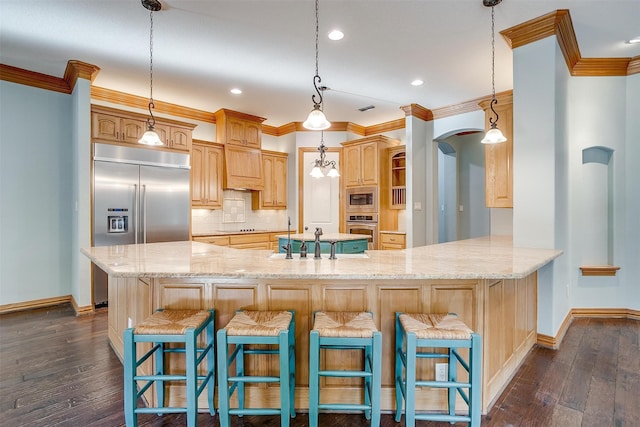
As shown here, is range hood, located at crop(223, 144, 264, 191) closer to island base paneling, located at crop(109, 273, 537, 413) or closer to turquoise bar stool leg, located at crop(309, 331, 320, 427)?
island base paneling, located at crop(109, 273, 537, 413)

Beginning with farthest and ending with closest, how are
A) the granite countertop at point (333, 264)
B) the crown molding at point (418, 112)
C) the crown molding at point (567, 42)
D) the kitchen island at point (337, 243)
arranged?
the crown molding at point (418, 112) → the kitchen island at point (337, 243) → the crown molding at point (567, 42) → the granite countertop at point (333, 264)

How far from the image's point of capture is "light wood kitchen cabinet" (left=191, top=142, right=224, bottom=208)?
5.18 metres

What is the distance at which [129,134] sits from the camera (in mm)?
4250

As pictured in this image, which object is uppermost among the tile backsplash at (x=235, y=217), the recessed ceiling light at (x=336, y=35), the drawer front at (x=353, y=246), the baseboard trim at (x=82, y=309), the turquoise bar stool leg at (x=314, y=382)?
the recessed ceiling light at (x=336, y=35)

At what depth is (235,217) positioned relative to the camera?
6.08 metres

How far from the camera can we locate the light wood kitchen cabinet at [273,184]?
20.2ft

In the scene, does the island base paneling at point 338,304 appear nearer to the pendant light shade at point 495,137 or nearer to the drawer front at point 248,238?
the pendant light shade at point 495,137

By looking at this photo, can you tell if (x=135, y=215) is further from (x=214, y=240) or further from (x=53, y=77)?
(x=53, y=77)

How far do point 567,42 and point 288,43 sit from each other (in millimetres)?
2644

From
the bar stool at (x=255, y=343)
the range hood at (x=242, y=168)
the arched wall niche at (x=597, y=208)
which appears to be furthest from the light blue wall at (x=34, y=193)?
the arched wall niche at (x=597, y=208)

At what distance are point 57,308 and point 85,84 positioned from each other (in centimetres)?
273

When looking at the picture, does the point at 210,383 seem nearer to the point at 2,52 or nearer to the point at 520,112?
the point at 520,112

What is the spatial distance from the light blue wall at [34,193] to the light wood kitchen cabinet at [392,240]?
4588 mm

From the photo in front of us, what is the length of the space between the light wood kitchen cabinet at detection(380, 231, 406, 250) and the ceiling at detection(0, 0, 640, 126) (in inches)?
87.0
